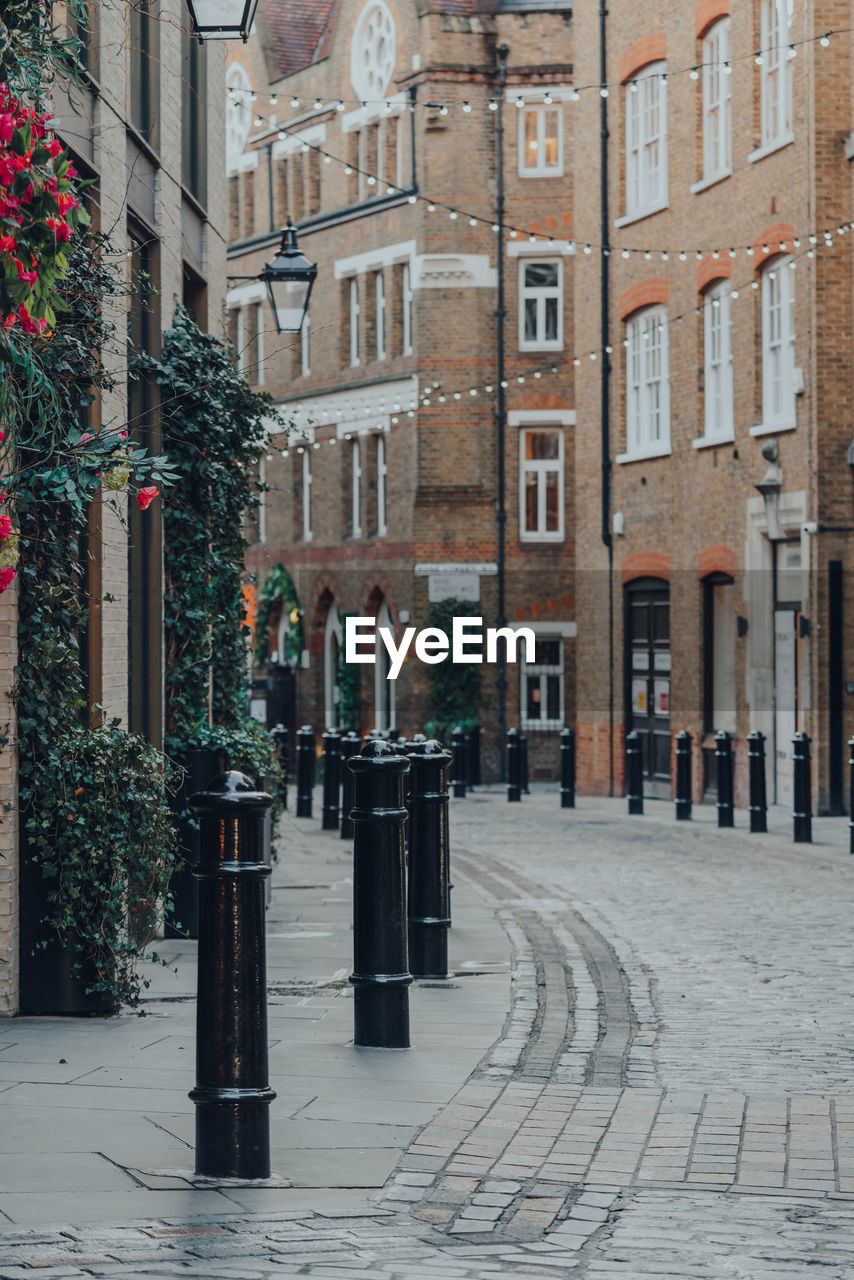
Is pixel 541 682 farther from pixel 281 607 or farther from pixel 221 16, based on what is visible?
pixel 221 16

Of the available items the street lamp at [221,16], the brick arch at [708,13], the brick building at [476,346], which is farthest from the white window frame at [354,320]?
the street lamp at [221,16]

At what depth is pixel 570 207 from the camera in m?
34.2

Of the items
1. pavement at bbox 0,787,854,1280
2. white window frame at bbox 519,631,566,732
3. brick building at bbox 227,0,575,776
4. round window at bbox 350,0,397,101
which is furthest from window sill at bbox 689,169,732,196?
pavement at bbox 0,787,854,1280

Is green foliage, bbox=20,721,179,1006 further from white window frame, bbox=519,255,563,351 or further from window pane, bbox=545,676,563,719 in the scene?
white window frame, bbox=519,255,563,351

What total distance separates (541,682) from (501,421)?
4841mm

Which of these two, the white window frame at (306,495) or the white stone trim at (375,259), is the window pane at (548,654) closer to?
the white window frame at (306,495)

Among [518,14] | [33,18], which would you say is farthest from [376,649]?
[33,18]

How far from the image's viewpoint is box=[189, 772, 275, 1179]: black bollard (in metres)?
5.47

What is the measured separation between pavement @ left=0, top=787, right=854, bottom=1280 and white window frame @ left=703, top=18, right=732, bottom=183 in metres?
15.9

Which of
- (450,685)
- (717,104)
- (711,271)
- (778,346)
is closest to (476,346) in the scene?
(450,685)

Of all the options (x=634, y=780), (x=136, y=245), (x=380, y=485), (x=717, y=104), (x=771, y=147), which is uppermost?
(x=717, y=104)

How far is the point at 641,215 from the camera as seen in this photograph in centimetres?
2778

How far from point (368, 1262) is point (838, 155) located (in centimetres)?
1970

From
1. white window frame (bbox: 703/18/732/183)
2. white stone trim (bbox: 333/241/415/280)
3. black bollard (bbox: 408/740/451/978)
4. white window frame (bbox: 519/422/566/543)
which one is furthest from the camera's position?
white stone trim (bbox: 333/241/415/280)
